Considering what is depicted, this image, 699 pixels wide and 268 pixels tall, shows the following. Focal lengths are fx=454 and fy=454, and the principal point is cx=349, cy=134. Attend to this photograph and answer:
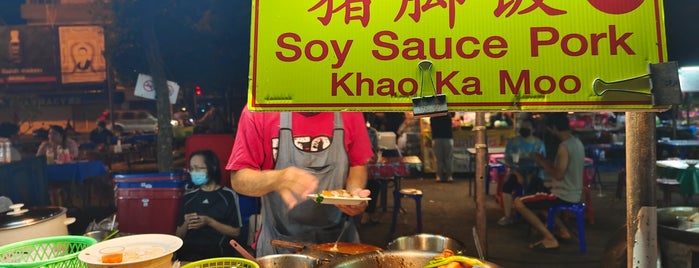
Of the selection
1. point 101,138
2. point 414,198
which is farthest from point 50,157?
point 414,198

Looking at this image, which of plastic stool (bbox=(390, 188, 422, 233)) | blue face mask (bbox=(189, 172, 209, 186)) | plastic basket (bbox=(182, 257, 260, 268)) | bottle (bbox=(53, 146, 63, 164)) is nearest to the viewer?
plastic basket (bbox=(182, 257, 260, 268))

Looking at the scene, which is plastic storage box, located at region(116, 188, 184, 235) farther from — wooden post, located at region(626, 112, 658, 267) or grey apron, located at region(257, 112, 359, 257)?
wooden post, located at region(626, 112, 658, 267)

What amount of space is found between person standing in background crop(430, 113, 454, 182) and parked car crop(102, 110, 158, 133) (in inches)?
551

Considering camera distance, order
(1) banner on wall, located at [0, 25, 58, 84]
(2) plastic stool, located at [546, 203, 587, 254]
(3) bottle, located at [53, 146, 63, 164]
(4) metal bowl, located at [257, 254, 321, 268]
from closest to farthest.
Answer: (4) metal bowl, located at [257, 254, 321, 268] < (2) plastic stool, located at [546, 203, 587, 254] < (3) bottle, located at [53, 146, 63, 164] < (1) banner on wall, located at [0, 25, 58, 84]

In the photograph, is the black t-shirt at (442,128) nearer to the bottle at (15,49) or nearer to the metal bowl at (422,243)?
the metal bowl at (422,243)

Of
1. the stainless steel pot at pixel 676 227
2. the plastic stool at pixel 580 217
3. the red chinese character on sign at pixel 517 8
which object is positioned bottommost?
the plastic stool at pixel 580 217

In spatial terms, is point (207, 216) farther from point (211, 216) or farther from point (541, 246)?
point (541, 246)

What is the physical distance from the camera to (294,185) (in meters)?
2.96

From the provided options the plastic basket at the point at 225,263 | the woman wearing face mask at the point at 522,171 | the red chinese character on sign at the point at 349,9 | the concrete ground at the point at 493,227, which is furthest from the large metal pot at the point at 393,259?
the woman wearing face mask at the point at 522,171

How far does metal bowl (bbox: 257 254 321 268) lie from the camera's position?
7.18 ft

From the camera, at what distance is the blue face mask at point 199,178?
533 centimetres

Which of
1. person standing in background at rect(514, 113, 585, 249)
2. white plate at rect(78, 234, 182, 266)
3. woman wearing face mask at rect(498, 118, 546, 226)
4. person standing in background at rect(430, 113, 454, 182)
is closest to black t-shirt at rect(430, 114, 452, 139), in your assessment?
person standing in background at rect(430, 113, 454, 182)

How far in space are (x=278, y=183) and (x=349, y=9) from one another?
1.67 metres

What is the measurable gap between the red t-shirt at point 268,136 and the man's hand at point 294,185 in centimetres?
17
